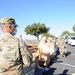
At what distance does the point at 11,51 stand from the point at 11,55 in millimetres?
60

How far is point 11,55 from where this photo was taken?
3.42 metres

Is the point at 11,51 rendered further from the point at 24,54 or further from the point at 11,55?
the point at 24,54

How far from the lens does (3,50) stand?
11.4 feet

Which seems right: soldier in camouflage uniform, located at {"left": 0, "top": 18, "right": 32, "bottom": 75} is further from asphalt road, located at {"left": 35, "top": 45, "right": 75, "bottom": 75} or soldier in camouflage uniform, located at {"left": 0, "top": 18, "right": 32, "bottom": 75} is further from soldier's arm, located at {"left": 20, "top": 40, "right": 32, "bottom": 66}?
asphalt road, located at {"left": 35, "top": 45, "right": 75, "bottom": 75}

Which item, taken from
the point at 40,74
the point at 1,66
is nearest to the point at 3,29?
the point at 1,66

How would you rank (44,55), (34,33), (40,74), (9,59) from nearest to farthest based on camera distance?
(9,59) → (40,74) → (44,55) → (34,33)

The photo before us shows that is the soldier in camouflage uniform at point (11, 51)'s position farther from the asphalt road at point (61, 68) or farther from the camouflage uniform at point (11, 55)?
the asphalt road at point (61, 68)

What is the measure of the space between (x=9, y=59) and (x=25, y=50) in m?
0.27

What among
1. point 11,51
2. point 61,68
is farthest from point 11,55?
point 61,68

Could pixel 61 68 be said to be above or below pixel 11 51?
below

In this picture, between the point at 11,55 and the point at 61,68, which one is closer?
the point at 11,55

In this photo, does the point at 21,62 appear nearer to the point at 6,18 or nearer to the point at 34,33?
the point at 6,18

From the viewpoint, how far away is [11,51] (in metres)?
3.42

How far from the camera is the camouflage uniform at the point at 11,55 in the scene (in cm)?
342
